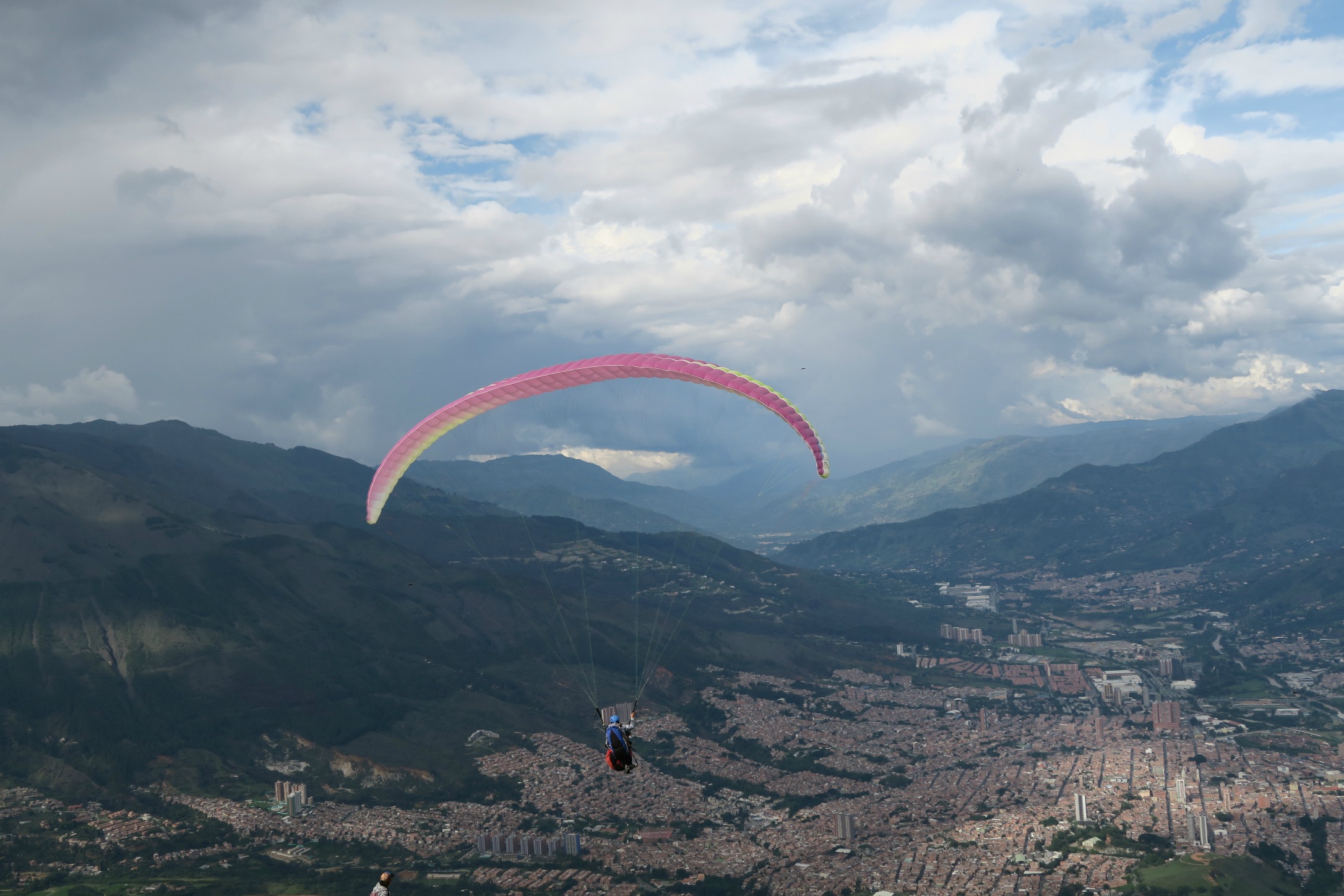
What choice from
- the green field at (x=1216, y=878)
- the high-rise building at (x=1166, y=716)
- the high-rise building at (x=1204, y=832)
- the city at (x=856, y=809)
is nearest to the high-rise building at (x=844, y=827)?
the city at (x=856, y=809)

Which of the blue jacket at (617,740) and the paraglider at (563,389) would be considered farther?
the paraglider at (563,389)

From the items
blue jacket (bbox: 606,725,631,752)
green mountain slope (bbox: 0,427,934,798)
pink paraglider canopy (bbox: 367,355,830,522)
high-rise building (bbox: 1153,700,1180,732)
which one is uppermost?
pink paraglider canopy (bbox: 367,355,830,522)

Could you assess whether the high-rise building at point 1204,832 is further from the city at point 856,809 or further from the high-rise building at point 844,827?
the high-rise building at point 844,827

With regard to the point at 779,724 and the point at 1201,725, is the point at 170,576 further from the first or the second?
the point at 1201,725

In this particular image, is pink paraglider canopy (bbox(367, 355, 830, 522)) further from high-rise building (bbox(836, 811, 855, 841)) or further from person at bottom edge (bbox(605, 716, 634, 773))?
high-rise building (bbox(836, 811, 855, 841))

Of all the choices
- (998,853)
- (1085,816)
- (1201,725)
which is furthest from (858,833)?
(1201,725)

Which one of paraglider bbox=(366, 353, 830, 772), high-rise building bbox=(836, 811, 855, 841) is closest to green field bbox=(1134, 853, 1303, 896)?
high-rise building bbox=(836, 811, 855, 841)
